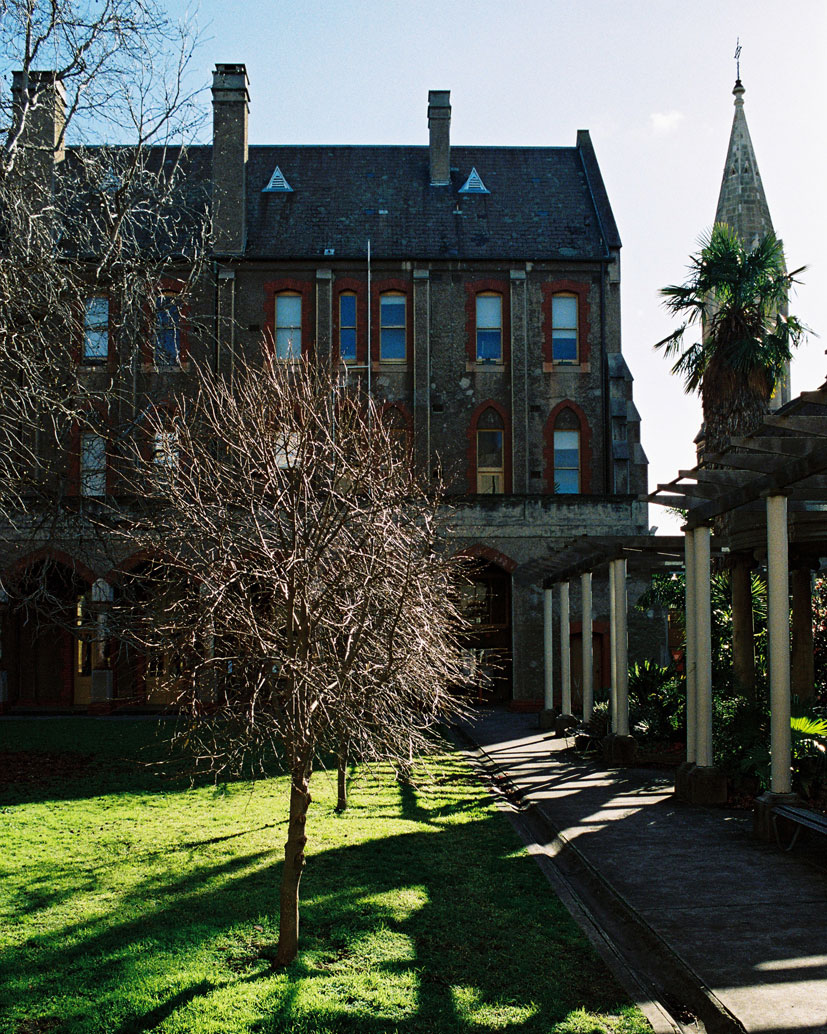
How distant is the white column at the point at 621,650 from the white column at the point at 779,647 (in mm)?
5258

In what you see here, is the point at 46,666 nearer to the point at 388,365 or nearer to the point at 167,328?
the point at 388,365

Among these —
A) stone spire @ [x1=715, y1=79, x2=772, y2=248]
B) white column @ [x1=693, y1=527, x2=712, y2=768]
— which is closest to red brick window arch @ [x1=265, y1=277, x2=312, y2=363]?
stone spire @ [x1=715, y1=79, x2=772, y2=248]

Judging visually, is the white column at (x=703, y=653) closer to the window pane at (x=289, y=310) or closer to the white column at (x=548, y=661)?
the white column at (x=548, y=661)

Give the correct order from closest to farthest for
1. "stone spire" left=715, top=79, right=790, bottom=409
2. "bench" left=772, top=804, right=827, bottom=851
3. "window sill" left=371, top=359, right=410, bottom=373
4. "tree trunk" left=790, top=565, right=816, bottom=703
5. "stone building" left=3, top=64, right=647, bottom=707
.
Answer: "bench" left=772, top=804, right=827, bottom=851 → "tree trunk" left=790, top=565, right=816, bottom=703 → "stone building" left=3, top=64, right=647, bottom=707 → "window sill" left=371, top=359, right=410, bottom=373 → "stone spire" left=715, top=79, right=790, bottom=409

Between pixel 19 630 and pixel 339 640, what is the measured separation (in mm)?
25594

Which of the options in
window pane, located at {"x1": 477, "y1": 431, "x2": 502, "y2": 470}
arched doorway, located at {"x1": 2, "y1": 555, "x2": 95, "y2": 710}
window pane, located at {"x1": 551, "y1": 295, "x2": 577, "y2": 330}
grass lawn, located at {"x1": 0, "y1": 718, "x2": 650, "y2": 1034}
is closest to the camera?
grass lawn, located at {"x1": 0, "y1": 718, "x2": 650, "y2": 1034}

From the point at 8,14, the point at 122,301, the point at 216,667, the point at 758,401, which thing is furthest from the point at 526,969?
the point at 758,401

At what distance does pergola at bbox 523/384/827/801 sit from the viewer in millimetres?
9359

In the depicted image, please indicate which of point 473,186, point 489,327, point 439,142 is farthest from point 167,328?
point 439,142

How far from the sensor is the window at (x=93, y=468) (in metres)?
12.9

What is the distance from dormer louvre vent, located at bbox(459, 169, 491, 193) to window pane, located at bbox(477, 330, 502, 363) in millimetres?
5184

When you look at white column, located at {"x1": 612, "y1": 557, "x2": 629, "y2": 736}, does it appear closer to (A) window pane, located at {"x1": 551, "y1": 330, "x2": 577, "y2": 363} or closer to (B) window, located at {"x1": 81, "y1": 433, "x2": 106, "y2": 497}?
(B) window, located at {"x1": 81, "y1": 433, "x2": 106, "y2": 497}

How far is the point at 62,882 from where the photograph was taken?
27.7ft

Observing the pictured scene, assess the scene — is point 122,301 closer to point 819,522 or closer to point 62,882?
point 62,882
